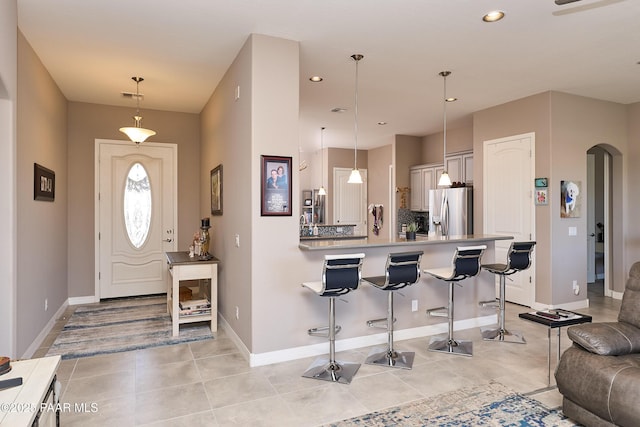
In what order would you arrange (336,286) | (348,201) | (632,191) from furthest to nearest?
(348,201)
(632,191)
(336,286)

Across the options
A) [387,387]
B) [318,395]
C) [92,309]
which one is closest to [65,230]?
[92,309]

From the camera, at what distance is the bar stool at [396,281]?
3156 millimetres

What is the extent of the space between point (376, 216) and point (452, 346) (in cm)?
555

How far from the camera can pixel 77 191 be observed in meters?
5.48

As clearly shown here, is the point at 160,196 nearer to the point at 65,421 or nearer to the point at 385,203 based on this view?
the point at 65,421

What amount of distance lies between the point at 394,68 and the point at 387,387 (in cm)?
324

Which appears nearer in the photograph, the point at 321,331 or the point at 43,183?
the point at 321,331

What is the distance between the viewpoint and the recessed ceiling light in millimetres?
2984

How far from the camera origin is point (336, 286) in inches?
116

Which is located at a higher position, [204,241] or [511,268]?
[204,241]

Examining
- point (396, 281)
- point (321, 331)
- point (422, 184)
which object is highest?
point (422, 184)

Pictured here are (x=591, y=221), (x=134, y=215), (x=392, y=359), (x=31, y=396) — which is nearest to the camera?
(x=31, y=396)

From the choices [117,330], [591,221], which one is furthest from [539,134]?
[117,330]

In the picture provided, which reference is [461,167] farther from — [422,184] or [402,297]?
[402,297]
